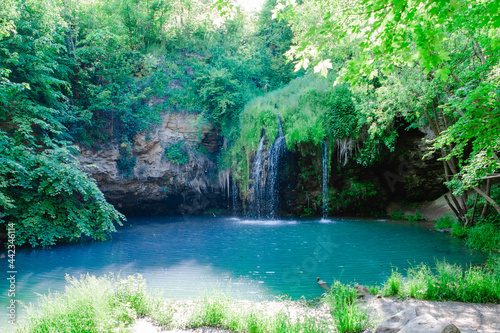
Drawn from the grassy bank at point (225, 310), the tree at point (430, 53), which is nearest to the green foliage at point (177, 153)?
the tree at point (430, 53)

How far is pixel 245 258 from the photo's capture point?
7.91 m

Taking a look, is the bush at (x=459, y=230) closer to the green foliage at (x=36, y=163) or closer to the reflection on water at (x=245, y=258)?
the reflection on water at (x=245, y=258)

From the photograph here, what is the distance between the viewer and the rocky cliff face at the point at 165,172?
48.5 feet

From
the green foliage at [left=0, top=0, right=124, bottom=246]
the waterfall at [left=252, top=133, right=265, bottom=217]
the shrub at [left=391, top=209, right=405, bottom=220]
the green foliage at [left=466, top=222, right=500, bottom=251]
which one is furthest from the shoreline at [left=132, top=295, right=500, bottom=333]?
the shrub at [left=391, top=209, right=405, bottom=220]

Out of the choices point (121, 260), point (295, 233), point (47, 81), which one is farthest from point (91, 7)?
point (295, 233)

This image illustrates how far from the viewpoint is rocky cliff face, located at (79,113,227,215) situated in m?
14.8

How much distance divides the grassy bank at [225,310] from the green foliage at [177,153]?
1090cm

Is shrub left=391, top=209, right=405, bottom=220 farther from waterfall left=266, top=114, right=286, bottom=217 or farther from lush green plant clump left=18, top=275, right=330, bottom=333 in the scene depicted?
lush green plant clump left=18, top=275, right=330, bottom=333

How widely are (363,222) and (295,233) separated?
3858mm

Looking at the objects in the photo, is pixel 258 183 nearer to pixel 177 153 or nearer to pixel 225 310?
pixel 177 153

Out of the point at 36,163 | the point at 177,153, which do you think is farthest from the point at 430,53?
the point at 177,153

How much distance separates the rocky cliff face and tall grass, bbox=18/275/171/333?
11.1 meters

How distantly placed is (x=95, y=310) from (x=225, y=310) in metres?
1.65

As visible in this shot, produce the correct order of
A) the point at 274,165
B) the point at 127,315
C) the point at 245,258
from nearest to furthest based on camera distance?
the point at 127,315
the point at 245,258
the point at 274,165
